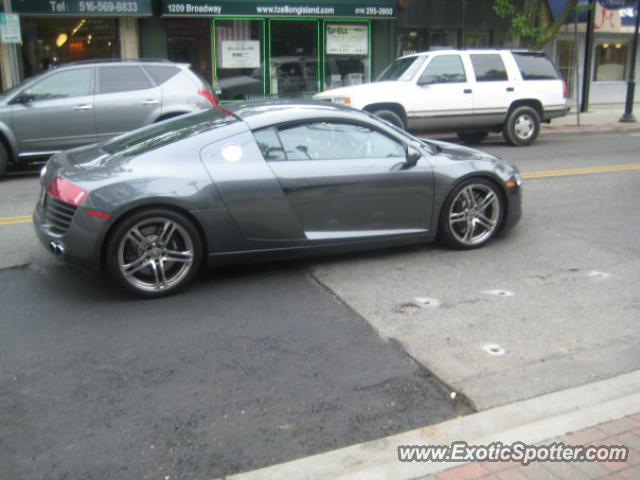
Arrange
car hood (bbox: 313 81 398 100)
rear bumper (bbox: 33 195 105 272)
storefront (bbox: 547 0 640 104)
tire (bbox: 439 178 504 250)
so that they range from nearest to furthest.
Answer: rear bumper (bbox: 33 195 105 272), tire (bbox: 439 178 504 250), car hood (bbox: 313 81 398 100), storefront (bbox: 547 0 640 104)

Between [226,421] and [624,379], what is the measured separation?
2309 millimetres

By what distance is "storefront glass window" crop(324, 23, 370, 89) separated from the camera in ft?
59.9

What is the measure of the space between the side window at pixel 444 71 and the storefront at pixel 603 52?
954 cm

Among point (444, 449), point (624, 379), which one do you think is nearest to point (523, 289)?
point (624, 379)

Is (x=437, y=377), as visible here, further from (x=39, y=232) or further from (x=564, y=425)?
(x=39, y=232)

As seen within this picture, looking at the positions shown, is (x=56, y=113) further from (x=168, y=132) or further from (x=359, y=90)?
(x=168, y=132)

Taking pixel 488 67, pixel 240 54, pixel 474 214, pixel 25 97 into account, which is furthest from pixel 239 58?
pixel 474 214

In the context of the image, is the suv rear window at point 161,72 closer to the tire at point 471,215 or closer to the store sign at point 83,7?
the store sign at point 83,7

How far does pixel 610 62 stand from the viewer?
2334cm

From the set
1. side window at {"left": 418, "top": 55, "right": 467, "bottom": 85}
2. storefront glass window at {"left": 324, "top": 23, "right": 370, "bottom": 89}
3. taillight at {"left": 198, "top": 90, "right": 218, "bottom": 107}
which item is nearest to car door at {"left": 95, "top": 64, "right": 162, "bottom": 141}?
taillight at {"left": 198, "top": 90, "right": 218, "bottom": 107}

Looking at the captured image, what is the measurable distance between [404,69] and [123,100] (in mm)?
5491

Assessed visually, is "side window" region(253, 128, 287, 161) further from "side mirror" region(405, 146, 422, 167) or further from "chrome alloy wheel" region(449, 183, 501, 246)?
"chrome alloy wheel" region(449, 183, 501, 246)

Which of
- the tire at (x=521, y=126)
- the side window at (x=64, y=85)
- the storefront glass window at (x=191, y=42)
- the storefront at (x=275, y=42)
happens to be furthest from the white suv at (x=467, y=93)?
the storefront glass window at (x=191, y=42)

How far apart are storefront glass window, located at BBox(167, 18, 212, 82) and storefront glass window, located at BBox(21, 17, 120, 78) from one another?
1288mm
